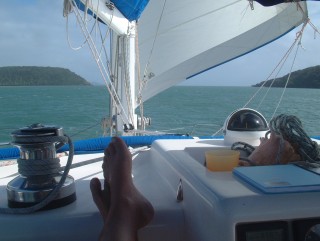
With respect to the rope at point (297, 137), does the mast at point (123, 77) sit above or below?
above

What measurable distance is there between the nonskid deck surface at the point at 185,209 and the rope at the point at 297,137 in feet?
0.65

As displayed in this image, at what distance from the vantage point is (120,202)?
2.56ft

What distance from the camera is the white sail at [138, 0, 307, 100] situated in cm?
342

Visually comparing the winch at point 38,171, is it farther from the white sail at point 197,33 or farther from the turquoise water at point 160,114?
the white sail at point 197,33

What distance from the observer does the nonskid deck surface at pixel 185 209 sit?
2.10ft

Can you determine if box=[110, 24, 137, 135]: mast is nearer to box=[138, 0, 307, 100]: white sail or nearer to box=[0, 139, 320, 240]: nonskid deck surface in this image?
box=[138, 0, 307, 100]: white sail

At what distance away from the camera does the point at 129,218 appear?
0.76 m

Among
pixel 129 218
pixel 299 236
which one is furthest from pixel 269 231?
pixel 129 218

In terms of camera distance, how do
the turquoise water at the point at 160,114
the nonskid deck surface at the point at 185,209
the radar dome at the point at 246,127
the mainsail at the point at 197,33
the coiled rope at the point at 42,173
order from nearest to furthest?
1. the nonskid deck surface at the point at 185,209
2. the coiled rope at the point at 42,173
3. the radar dome at the point at 246,127
4. the mainsail at the point at 197,33
5. the turquoise water at the point at 160,114

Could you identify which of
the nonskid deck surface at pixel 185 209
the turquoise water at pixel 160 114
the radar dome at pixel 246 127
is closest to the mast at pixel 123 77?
the turquoise water at pixel 160 114

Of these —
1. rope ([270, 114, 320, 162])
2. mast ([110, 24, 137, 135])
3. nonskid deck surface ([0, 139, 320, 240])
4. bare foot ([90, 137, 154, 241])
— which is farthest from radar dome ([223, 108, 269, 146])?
mast ([110, 24, 137, 135])

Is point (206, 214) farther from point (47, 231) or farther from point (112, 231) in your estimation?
point (47, 231)

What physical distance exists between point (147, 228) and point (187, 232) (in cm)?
9

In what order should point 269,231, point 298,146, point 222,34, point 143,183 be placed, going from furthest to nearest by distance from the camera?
point 222,34
point 143,183
point 298,146
point 269,231
